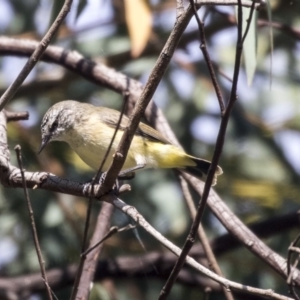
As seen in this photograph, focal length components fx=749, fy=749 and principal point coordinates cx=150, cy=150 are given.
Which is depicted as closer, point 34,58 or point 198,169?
point 34,58

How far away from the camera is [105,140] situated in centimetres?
353

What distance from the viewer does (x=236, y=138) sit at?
185 inches

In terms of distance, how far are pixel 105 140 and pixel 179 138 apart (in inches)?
48.8

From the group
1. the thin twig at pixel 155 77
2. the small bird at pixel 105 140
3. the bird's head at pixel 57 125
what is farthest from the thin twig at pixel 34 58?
the bird's head at pixel 57 125

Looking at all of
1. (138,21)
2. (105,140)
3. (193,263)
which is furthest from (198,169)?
(193,263)

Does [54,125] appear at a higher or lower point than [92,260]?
higher

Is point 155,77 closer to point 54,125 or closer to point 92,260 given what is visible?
point 92,260

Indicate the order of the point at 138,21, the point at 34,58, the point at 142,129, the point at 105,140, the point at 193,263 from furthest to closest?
the point at 138,21 < the point at 142,129 < the point at 105,140 < the point at 34,58 < the point at 193,263

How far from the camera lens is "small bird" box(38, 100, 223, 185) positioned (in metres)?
3.52

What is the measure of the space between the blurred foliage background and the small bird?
0.47 metres

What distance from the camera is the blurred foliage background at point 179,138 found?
14.4 ft

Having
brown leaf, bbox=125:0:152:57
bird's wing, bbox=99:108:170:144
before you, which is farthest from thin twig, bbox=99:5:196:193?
brown leaf, bbox=125:0:152:57

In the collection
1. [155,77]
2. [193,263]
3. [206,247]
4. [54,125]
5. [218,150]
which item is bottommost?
[193,263]

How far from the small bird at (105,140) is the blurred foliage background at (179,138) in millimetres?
472
